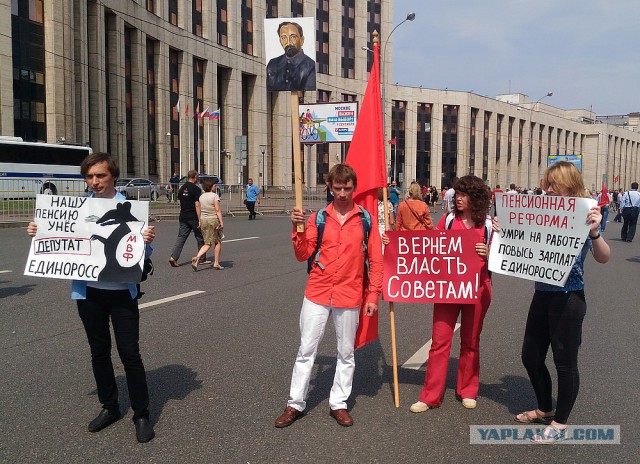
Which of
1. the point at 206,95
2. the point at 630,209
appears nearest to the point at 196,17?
the point at 206,95

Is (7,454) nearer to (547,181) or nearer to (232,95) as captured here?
(547,181)

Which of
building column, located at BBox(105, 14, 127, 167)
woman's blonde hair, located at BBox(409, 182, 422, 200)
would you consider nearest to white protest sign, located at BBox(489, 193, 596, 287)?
woman's blonde hair, located at BBox(409, 182, 422, 200)

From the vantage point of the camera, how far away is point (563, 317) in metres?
3.80

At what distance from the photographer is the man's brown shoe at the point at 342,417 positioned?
4.04m

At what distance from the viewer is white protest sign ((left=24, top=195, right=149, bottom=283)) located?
391cm

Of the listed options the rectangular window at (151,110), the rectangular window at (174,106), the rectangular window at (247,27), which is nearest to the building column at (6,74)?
the rectangular window at (151,110)

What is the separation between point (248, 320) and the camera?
7172mm

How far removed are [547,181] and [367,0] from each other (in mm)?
73388

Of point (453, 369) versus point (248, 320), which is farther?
point (248, 320)

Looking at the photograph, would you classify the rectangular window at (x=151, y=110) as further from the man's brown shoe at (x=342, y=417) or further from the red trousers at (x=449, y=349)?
the man's brown shoe at (x=342, y=417)

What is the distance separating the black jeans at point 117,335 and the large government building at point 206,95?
80.5 ft

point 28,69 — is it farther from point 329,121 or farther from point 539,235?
point 539,235

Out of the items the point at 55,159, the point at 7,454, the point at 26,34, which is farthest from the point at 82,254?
the point at 26,34

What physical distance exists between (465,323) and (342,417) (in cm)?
118
